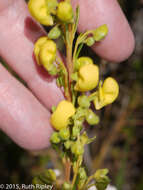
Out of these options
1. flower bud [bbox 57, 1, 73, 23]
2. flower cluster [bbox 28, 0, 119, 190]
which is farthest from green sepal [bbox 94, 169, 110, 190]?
flower bud [bbox 57, 1, 73, 23]

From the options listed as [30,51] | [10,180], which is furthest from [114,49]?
[10,180]

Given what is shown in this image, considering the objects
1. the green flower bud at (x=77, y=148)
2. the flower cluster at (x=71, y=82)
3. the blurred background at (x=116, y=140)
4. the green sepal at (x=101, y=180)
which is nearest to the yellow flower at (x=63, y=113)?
the flower cluster at (x=71, y=82)

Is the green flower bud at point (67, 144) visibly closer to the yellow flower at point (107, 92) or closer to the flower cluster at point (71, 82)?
the flower cluster at point (71, 82)

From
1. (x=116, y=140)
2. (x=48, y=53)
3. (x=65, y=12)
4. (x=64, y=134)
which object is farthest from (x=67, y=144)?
(x=116, y=140)

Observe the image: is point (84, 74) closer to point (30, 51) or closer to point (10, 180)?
point (30, 51)

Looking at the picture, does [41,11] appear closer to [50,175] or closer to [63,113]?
[63,113]

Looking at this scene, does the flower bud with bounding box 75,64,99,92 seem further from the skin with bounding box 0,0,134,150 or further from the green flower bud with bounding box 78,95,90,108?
the skin with bounding box 0,0,134,150
